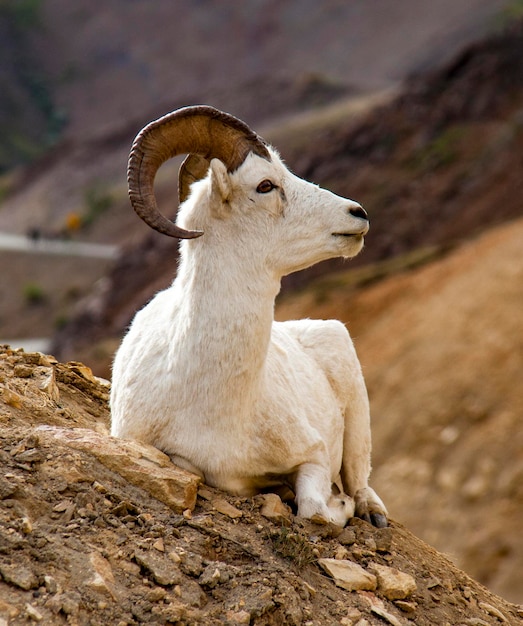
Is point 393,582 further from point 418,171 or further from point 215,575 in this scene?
point 418,171

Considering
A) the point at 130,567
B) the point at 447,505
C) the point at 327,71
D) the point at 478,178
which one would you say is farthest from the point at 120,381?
Answer: the point at 327,71

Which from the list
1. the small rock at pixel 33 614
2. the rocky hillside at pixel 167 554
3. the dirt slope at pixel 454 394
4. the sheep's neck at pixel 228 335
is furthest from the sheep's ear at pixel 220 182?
the dirt slope at pixel 454 394

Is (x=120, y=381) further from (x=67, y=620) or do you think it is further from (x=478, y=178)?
(x=478, y=178)

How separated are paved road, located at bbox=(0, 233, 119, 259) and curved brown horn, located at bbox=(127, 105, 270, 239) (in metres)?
61.0

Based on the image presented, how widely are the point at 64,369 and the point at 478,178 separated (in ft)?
110

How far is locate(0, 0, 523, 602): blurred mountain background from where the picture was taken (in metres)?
24.0

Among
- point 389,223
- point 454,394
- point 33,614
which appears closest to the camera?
point 33,614

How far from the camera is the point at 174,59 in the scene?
124 meters

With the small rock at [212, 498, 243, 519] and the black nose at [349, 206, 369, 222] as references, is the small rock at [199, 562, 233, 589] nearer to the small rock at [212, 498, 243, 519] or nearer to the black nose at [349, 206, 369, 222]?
the small rock at [212, 498, 243, 519]

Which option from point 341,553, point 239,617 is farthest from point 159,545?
point 341,553

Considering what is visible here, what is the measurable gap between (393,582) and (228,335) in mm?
1982

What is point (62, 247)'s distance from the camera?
7144 cm

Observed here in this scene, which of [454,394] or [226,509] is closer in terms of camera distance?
[226,509]

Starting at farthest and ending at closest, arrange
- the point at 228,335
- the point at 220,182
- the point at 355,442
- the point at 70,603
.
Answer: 1. the point at 355,442
2. the point at 220,182
3. the point at 228,335
4. the point at 70,603
